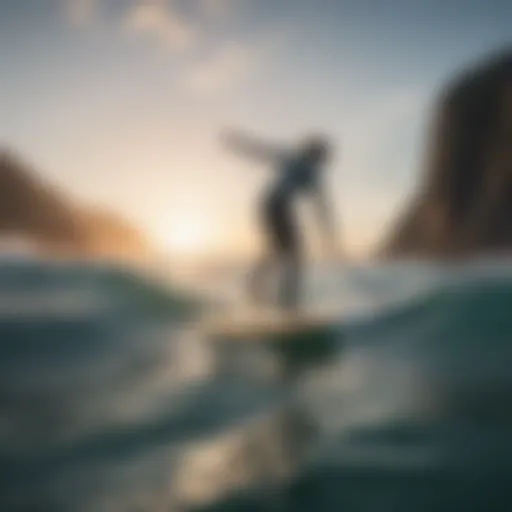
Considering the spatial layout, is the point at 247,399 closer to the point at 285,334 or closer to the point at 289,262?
the point at 285,334

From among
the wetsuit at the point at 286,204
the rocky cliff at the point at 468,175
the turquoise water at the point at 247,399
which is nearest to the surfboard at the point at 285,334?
the turquoise water at the point at 247,399

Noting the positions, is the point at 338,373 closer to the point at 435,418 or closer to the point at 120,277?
the point at 435,418

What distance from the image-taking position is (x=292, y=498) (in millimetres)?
1853

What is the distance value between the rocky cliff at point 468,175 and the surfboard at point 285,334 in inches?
19.8

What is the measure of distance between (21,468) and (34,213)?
1173mm

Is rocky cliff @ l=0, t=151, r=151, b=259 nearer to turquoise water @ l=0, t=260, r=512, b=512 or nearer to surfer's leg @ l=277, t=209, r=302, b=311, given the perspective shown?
turquoise water @ l=0, t=260, r=512, b=512

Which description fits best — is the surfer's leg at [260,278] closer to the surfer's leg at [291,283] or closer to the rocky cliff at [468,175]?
the surfer's leg at [291,283]

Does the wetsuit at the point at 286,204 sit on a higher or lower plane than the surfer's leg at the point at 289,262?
higher

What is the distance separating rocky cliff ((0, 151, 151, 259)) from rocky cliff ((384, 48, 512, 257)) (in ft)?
4.13

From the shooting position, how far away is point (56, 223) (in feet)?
8.82

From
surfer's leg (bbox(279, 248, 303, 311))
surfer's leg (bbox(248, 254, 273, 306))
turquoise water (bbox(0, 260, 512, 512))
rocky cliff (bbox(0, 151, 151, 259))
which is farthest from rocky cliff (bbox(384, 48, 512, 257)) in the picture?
rocky cliff (bbox(0, 151, 151, 259))

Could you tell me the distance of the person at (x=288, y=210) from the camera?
257 cm

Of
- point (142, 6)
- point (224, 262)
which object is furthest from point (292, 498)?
point (142, 6)

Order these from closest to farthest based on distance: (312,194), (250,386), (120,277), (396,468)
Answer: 1. (396,468)
2. (250,386)
3. (312,194)
4. (120,277)
